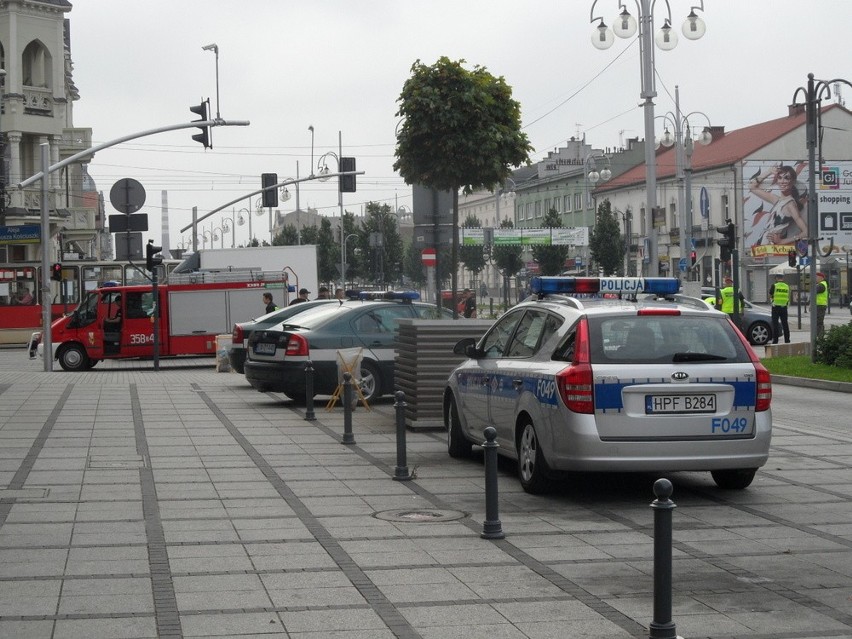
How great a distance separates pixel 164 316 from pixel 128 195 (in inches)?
217

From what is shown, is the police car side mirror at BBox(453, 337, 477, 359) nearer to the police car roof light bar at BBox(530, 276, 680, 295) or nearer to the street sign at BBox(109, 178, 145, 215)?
the police car roof light bar at BBox(530, 276, 680, 295)

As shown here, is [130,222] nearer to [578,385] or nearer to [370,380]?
[370,380]

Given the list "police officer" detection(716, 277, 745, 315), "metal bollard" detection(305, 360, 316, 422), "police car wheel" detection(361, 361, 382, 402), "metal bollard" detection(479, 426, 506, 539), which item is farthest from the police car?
"police officer" detection(716, 277, 745, 315)

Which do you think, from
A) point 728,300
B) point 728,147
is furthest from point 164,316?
point 728,147

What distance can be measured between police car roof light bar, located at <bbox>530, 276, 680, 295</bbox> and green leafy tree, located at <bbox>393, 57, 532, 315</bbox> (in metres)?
9.85

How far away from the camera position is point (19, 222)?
2175 inches

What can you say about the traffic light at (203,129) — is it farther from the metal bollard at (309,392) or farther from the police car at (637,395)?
the police car at (637,395)

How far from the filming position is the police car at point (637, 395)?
984 cm

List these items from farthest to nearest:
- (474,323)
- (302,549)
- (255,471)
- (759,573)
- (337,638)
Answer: (474,323)
(255,471)
(302,549)
(759,573)
(337,638)

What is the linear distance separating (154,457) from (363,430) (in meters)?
3.20

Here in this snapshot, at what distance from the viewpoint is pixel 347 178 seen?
4175cm

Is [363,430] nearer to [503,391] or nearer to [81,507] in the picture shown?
[503,391]

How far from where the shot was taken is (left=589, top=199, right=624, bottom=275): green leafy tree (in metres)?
83.1

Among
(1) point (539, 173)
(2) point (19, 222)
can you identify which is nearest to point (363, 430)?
(2) point (19, 222)
